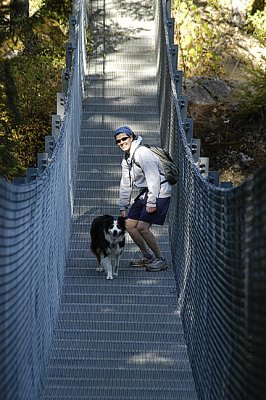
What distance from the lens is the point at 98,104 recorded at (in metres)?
12.4

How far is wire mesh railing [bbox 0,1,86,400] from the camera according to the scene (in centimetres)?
438

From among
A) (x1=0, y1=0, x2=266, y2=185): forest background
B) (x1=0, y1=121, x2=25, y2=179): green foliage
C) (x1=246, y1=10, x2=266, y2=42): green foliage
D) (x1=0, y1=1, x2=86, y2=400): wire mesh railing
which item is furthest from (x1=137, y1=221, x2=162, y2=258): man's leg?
(x1=246, y1=10, x2=266, y2=42): green foliage

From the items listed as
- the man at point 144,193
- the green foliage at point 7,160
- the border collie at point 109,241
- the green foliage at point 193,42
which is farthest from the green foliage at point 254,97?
the border collie at point 109,241

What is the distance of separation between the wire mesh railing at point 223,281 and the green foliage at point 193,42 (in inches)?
330

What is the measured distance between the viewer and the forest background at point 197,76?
14711 millimetres

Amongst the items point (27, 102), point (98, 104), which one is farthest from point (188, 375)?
point (27, 102)

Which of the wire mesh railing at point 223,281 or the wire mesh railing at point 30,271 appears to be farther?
the wire mesh railing at point 30,271

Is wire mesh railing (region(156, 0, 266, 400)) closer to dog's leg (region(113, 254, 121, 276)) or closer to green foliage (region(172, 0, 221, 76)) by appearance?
dog's leg (region(113, 254, 121, 276))

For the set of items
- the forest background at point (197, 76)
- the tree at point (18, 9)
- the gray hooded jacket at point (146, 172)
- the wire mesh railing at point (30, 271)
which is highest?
the wire mesh railing at point (30, 271)

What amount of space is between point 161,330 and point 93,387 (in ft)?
3.74

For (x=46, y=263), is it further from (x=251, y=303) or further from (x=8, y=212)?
(x=251, y=303)

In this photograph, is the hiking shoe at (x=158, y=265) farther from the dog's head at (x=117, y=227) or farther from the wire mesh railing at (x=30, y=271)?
the wire mesh railing at (x=30, y=271)

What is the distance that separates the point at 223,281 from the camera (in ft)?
16.2

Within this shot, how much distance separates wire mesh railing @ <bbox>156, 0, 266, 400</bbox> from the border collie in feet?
1.67
